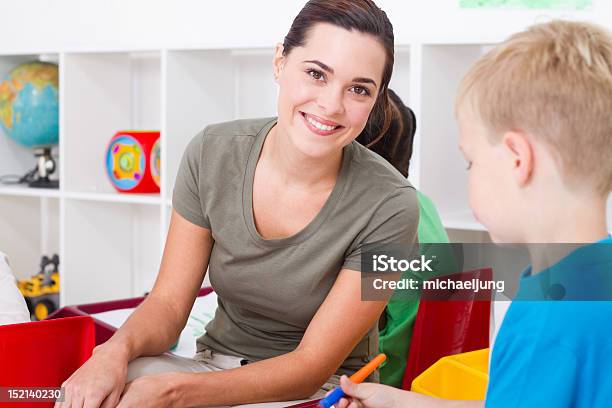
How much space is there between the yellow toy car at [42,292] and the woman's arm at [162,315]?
1.55 metres

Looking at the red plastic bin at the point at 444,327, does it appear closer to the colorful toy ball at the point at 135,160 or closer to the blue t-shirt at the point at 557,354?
the blue t-shirt at the point at 557,354

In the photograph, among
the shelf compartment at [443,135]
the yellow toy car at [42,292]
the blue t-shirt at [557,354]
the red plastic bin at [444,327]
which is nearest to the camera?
the blue t-shirt at [557,354]

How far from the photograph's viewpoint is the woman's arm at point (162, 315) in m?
1.27

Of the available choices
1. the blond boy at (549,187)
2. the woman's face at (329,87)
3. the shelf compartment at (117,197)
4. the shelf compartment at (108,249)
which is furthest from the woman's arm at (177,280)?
the shelf compartment at (108,249)

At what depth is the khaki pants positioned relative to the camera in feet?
4.49

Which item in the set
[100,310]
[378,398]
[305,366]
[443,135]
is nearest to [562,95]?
[378,398]

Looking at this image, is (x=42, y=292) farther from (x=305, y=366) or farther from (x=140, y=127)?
(x=305, y=366)

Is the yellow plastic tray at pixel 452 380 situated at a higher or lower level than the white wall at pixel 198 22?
lower

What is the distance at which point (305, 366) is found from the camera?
4.49ft

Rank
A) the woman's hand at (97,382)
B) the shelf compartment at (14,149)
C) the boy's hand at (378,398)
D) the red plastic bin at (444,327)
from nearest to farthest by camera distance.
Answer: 1. the boy's hand at (378,398)
2. the woman's hand at (97,382)
3. the red plastic bin at (444,327)
4. the shelf compartment at (14,149)

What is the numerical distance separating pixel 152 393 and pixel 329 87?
57cm

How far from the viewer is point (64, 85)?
9.14 ft

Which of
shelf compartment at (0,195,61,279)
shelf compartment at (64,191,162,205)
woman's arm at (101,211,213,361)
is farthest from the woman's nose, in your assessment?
shelf compartment at (0,195,61,279)

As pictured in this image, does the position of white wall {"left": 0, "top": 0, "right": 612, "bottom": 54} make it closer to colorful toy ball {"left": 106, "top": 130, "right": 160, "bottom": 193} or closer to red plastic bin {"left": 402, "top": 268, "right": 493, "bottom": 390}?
colorful toy ball {"left": 106, "top": 130, "right": 160, "bottom": 193}
